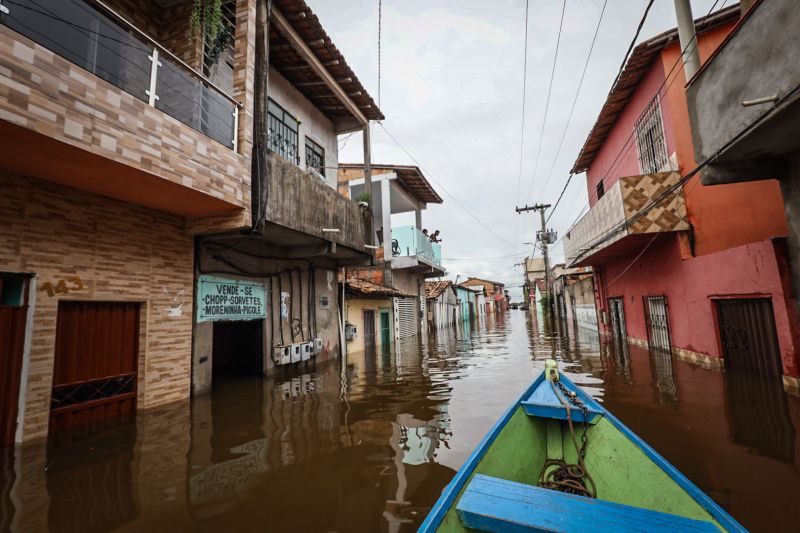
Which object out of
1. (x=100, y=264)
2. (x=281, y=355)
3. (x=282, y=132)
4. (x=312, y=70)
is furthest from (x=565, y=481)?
(x=312, y=70)

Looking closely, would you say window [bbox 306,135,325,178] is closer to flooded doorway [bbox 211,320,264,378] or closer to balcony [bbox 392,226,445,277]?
flooded doorway [bbox 211,320,264,378]

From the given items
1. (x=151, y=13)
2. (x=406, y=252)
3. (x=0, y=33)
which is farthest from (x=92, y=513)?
(x=406, y=252)

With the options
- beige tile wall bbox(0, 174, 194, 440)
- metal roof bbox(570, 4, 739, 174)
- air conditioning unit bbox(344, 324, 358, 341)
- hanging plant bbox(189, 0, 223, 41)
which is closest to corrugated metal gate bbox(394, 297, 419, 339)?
air conditioning unit bbox(344, 324, 358, 341)

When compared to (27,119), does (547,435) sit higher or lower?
lower

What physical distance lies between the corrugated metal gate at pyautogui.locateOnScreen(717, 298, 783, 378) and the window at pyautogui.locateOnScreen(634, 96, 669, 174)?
4.33m

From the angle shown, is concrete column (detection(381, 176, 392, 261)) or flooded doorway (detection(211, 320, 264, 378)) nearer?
flooded doorway (detection(211, 320, 264, 378))

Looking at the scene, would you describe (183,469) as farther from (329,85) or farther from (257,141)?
(329,85)

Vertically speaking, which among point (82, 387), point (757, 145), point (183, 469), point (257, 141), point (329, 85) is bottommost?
point (183, 469)

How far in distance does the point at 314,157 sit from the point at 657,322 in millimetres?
12218

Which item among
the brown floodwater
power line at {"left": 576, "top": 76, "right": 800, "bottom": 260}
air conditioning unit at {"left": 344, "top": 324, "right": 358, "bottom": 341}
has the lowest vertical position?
the brown floodwater

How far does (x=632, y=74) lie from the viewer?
432 inches

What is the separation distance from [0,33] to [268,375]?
26.5 feet

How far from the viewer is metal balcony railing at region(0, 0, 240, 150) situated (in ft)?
14.8

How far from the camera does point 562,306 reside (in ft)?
110
